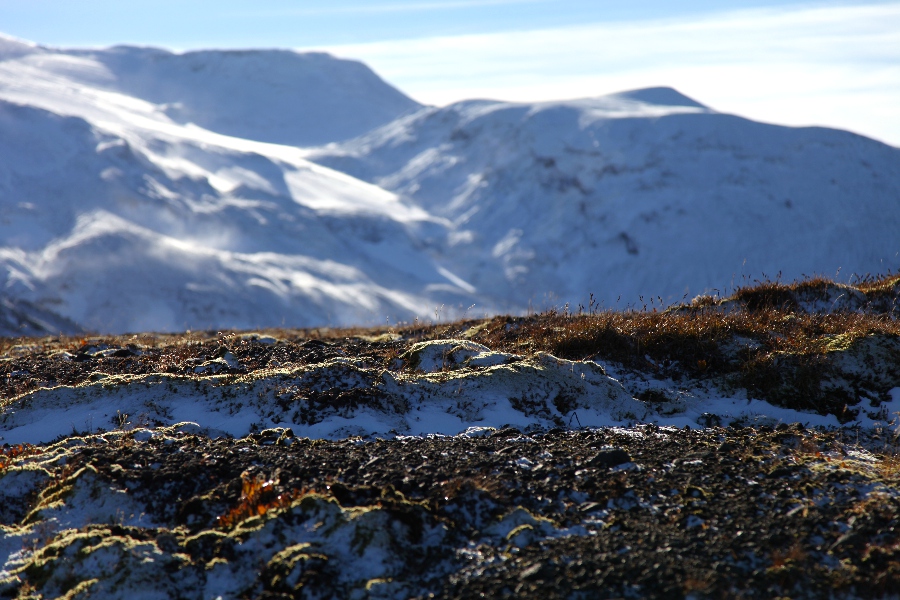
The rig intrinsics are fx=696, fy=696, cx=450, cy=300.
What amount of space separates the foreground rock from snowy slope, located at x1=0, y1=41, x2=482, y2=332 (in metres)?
69.9

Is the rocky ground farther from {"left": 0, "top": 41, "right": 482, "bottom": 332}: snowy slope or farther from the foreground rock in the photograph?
{"left": 0, "top": 41, "right": 482, "bottom": 332}: snowy slope

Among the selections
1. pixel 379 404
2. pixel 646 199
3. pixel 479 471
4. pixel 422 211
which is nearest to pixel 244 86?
pixel 422 211

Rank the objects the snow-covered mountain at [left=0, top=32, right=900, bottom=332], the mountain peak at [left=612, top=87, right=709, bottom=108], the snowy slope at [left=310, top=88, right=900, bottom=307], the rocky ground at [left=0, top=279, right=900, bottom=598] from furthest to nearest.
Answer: the mountain peak at [left=612, top=87, right=709, bottom=108] < the snowy slope at [left=310, top=88, right=900, bottom=307] < the snow-covered mountain at [left=0, top=32, right=900, bottom=332] < the rocky ground at [left=0, top=279, right=900, bottom=598]

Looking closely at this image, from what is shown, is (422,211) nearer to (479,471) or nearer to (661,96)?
(661,96)

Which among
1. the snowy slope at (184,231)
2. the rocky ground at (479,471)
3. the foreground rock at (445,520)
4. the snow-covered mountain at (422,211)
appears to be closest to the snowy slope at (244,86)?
the snow-covered mountain at (422,211)

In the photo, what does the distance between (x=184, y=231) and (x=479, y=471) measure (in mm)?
103135

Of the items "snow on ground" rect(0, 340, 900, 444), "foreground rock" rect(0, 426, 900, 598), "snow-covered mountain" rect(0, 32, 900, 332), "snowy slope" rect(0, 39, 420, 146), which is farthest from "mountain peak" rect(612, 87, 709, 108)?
"foreground rock" rect(0, 426, 900, 598)

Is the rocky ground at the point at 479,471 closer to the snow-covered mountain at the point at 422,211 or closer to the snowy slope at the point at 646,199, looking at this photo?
the snow-covered mountain at the point at 422,211

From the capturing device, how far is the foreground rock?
5188 millimetres

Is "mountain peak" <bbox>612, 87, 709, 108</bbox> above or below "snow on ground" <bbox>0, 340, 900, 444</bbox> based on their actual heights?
above

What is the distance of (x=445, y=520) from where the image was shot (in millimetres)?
5867

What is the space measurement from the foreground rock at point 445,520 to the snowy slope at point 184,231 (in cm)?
6991

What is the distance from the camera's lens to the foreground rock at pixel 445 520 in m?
5.19

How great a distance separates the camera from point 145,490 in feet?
21.4
